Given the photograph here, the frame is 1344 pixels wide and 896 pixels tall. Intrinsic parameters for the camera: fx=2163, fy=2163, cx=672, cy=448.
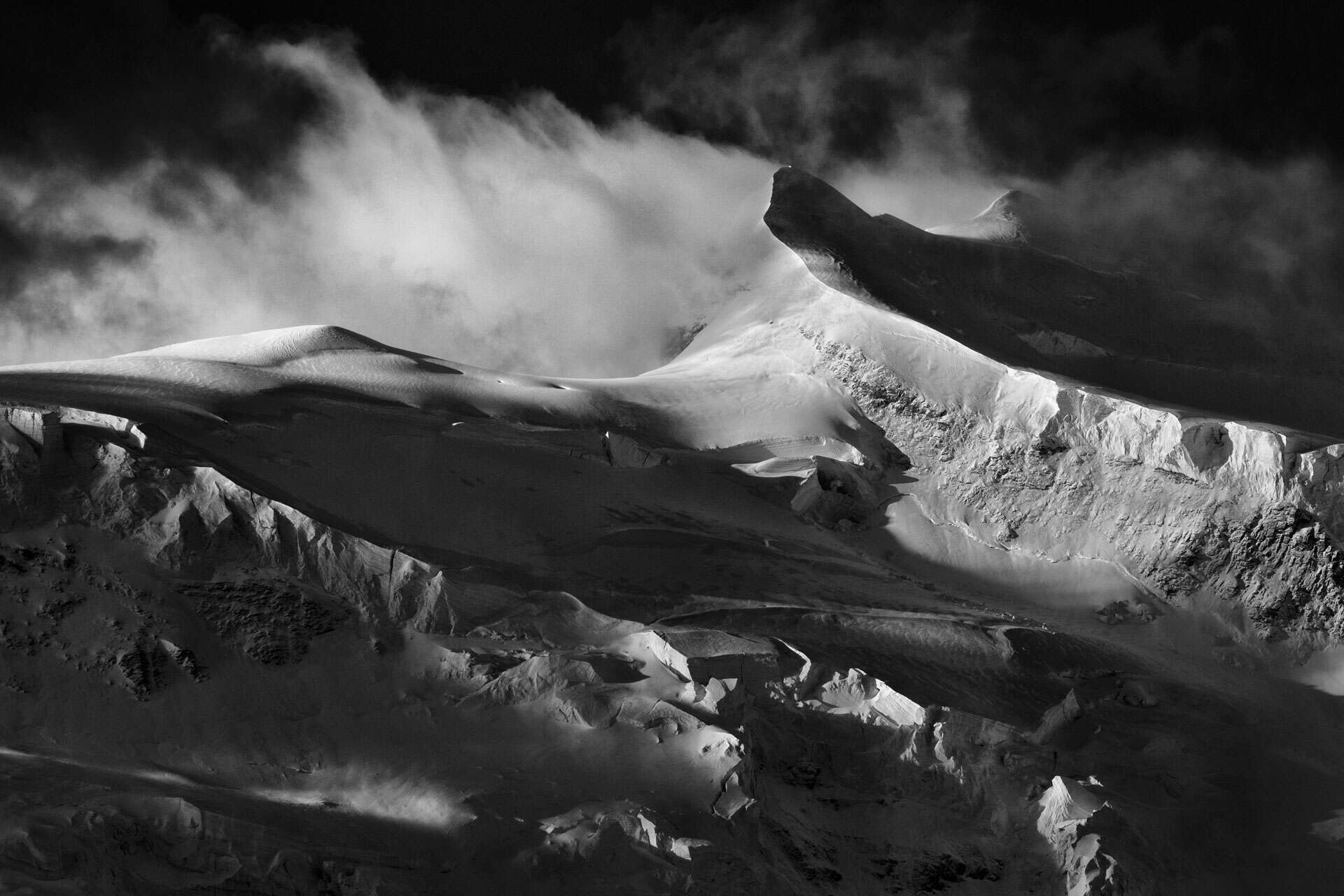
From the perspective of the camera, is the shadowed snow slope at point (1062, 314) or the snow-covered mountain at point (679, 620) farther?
the shadowed snow slope at point (1062, 314)

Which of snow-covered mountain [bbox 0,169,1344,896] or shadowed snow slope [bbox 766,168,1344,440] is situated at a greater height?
shadowed snow slope [bbox 766,168,1344,440]

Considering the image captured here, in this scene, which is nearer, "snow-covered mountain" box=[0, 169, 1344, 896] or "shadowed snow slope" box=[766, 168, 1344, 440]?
"snow-covered mountain" box=[0, 169, 1344, 896]

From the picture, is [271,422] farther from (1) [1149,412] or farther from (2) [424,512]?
(1) [1149,412]

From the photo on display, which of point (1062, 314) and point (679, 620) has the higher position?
point (1062, 314)

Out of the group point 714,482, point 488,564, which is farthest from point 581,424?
point 488,564

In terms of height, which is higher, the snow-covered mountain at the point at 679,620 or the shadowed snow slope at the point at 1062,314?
the shadowed snow slope at the point at 1062,314

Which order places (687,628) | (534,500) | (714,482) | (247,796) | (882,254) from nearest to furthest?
(247,796)
(687,628)
(534,500)
(714,482)
(882,254)

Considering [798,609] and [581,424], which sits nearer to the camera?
[798,609]

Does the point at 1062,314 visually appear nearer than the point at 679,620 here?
No
